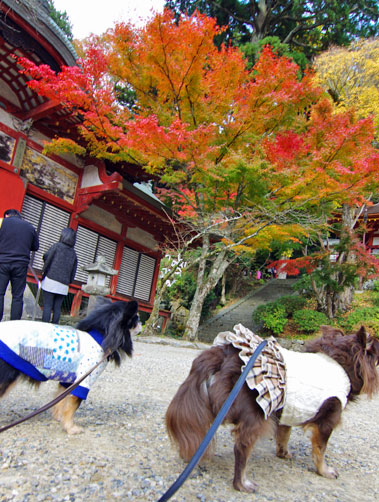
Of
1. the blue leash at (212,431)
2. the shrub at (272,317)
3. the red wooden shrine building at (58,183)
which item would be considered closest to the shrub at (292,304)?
the shrub at (272,317)

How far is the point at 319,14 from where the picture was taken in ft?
62.7

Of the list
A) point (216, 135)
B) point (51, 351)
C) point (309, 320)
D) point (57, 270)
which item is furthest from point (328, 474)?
point (309, 320)

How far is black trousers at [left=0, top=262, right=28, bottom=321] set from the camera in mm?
4465

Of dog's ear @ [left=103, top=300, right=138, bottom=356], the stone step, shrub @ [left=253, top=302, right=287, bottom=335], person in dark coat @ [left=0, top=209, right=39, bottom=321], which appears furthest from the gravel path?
the stone step

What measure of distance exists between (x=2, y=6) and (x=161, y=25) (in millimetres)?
4119

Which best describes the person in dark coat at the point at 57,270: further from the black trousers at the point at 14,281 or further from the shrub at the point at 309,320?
the shrub at the point at 309,320

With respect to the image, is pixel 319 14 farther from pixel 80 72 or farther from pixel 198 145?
pixel 80 72

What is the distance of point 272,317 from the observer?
548 inches

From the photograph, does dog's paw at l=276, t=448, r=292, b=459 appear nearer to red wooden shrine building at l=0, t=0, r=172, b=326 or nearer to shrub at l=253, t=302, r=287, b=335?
red wooden shrine building at l=0, t=0, r=172, b=326

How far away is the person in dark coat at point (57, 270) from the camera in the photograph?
4914mm

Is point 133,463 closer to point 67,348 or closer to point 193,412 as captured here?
point 193,412

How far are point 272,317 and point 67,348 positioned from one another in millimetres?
12518

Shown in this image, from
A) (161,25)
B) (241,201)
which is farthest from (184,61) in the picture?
(241,201)

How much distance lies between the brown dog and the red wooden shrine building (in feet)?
19.3
